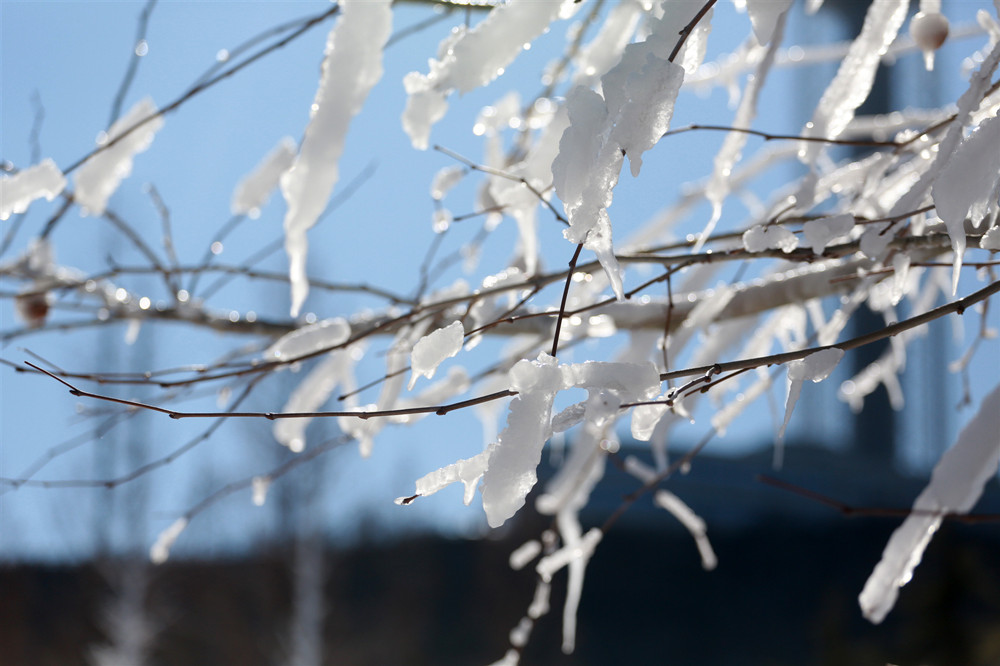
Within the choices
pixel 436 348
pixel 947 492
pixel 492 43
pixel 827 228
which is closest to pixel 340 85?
pixel 492 43

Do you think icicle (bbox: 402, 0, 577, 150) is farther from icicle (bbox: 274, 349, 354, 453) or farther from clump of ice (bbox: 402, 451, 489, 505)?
icicle (bbox: 274, 349, 354, 453)

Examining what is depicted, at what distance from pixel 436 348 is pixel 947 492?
41 cm

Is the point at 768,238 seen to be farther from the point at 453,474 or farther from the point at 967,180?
the point at 453,474

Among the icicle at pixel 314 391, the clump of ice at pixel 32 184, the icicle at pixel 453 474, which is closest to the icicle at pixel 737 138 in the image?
the icicle at pixel 453 474

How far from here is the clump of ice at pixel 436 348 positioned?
0.42 meters

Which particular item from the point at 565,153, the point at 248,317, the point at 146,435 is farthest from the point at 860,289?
the point at 146,435

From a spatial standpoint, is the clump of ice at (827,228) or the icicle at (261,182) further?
the icicle at (261,182)

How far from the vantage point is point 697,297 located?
87cm

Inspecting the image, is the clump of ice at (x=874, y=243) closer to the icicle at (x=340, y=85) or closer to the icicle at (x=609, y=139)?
the icicle at (x=609, y=139)

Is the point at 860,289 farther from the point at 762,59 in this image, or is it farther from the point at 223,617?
the point at 223,617

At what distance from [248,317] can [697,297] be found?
596mm

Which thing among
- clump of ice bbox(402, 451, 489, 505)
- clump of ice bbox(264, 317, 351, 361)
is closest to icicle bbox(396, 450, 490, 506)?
clump of ice bbox(402, 451, 489, 505)

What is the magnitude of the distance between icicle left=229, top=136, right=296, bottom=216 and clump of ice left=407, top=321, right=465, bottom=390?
0.53 m

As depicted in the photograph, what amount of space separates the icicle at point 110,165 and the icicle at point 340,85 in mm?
295
